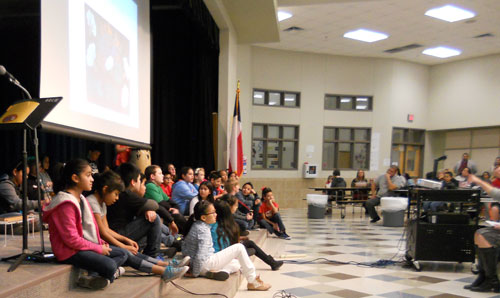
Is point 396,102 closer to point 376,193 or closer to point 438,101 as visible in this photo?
point 438,101

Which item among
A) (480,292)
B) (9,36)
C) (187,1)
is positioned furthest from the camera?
(9,36)

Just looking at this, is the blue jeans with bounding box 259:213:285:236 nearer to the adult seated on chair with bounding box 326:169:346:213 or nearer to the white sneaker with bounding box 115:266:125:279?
the adult seated on chair with bounding box 326:169:346:213

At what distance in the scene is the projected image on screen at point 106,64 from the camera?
3.72 meters

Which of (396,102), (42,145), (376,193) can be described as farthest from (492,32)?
(42,145)

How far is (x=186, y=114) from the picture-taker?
8.23 metres

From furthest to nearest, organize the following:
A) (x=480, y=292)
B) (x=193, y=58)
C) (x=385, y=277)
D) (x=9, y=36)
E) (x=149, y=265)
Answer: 1. (x=193, y=58)
2. (x=9, y=36)
3. (x=385, y=277)
4. (x=480, y=292)
5. (x=149, y=265)

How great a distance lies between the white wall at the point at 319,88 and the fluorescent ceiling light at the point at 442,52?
108 centimetres

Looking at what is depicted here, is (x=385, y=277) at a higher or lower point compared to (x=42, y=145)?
lower

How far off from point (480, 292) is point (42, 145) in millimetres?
6562

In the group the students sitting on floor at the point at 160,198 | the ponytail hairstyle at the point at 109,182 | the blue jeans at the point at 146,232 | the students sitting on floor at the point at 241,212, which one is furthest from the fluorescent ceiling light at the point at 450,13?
the ponytail hairstyle at the point at 109,182

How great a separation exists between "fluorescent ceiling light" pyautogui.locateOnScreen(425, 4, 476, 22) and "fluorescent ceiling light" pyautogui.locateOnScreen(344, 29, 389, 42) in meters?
1.70

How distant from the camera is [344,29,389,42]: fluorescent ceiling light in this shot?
10.9 m

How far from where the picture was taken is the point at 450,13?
30.6 feet

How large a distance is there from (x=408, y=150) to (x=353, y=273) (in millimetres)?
10728
